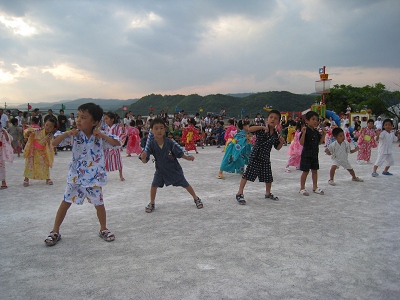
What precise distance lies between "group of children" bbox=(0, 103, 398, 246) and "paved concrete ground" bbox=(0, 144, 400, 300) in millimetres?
354

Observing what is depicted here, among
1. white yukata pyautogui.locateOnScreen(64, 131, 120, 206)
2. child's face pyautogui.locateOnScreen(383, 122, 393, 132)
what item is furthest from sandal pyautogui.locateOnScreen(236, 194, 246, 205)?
child's face pyautogui.locateOnScreen(383, 122, 393, 132)

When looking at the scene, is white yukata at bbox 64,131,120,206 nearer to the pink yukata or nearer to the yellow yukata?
the yellow yukata

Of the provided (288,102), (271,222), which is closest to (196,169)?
(271,222)

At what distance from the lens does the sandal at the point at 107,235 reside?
3.61 meters

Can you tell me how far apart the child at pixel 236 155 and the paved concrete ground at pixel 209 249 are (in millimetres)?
2066

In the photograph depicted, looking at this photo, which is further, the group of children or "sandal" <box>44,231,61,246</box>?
the group of children

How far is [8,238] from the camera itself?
377cm

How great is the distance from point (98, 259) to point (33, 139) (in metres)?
5.20

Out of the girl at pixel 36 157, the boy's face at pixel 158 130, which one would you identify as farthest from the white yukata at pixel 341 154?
the girl at pixel 36 157

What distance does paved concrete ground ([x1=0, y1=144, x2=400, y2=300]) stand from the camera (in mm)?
2604

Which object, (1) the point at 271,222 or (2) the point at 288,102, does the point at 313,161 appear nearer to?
(1) the point at 271,222

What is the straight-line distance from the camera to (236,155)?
800 cm

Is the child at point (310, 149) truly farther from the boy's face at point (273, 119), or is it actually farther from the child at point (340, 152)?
the child at point (340, 152)

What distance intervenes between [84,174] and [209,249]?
5.46 feet
